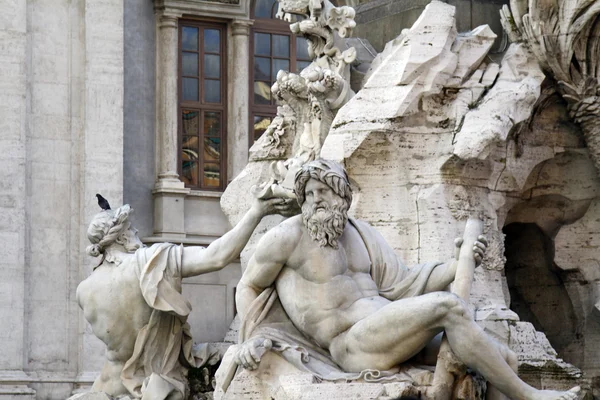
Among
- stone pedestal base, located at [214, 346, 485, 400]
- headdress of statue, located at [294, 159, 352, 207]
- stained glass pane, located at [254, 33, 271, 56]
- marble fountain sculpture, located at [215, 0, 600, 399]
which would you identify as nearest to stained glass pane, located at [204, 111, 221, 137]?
stained glass pane, located at [254, 33, 271, 56]

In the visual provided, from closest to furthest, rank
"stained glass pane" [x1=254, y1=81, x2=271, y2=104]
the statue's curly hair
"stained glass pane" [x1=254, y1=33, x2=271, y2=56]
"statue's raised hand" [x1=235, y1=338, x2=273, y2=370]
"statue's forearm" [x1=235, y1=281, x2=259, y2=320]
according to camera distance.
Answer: "statue's raised hand" [x1=235, y1=338, x2=273, y2=370], "statue's forearm" [x1=235, y1=281, x2=259, y2=320], the statue's curly hair, "stained glass pane" [x1=254, y1=81, x2=271, y2=104], "stained glass pane" [x1=254, y1=33, x2=271, y2=56]

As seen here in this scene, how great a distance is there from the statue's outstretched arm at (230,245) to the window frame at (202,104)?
48.8ft

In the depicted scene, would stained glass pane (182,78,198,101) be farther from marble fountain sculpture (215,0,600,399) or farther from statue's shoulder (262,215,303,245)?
statue's shoulder (262,215,303,245)

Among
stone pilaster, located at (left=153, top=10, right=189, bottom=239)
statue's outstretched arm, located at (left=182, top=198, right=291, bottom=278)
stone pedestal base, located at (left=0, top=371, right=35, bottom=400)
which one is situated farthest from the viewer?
stone pilaster, located at (left=153, top=10, right=189, bottom=239)

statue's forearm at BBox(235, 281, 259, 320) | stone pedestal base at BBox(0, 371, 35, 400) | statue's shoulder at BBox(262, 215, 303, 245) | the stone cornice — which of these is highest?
the stone cornice

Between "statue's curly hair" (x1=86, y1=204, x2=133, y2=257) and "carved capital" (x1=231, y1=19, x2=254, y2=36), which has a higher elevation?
"carved capital" (x1=231, y1=19, x2=254, y2=36)

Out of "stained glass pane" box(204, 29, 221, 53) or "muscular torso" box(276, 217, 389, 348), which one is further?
"stained glass pane" box(204, 29, 221, 53)

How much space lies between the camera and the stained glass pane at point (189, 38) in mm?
30516

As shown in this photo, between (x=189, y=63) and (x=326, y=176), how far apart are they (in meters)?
17.8

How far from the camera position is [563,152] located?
14.9 m

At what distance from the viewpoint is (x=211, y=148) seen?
3056 centimetres

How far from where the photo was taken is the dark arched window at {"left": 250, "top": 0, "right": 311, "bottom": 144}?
30625 millimetres

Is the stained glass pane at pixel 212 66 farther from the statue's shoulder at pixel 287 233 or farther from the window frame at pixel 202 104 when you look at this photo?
the statue's shoulder at pixel 287 233

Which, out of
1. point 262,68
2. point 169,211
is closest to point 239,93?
point 262,68
